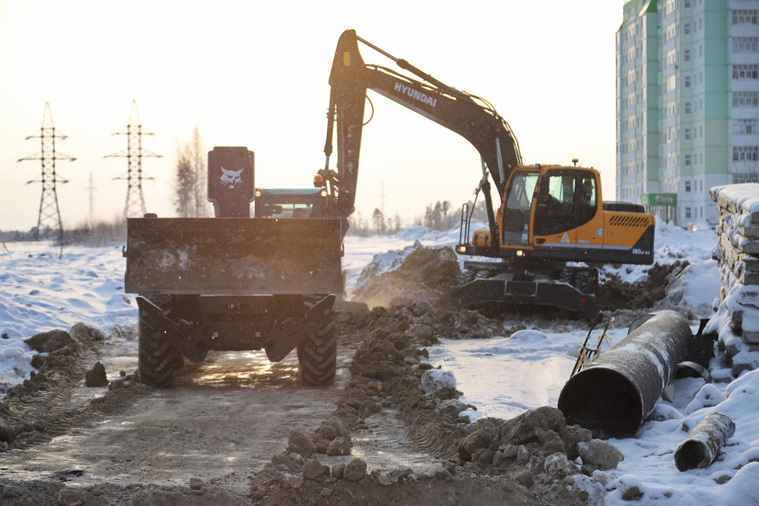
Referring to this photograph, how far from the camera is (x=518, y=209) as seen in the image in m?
17.8

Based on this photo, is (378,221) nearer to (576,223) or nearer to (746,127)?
(746,127)

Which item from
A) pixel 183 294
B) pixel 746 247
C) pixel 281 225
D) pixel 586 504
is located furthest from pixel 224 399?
pixel 746 247

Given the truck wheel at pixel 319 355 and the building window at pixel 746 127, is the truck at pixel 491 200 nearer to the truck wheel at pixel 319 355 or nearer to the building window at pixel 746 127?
the truck wheel at pixel 319 355

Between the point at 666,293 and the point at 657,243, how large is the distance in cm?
848

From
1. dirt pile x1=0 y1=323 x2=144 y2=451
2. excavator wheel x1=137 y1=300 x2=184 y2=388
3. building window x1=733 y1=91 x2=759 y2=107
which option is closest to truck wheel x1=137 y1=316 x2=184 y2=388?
excavator wheel x1=137 y1=300 x2=184 y2=388

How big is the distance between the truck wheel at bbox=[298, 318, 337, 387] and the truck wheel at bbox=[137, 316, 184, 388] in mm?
1538

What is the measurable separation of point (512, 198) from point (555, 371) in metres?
7.03

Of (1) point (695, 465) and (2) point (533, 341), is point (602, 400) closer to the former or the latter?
(1) point (695, 465)

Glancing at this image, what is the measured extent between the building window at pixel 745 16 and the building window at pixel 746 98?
545 cm

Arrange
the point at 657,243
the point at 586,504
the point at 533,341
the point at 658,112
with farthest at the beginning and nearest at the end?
the point at 658,112
the point at 657,243
the point at 533,341
the point at 586,504

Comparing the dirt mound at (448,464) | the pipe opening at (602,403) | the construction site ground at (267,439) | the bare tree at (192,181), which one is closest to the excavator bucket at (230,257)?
the construction site ground at (267,439)

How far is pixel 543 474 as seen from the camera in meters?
6.24

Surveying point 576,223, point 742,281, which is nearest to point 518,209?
point 576,223

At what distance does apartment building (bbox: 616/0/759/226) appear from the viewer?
235 ft
